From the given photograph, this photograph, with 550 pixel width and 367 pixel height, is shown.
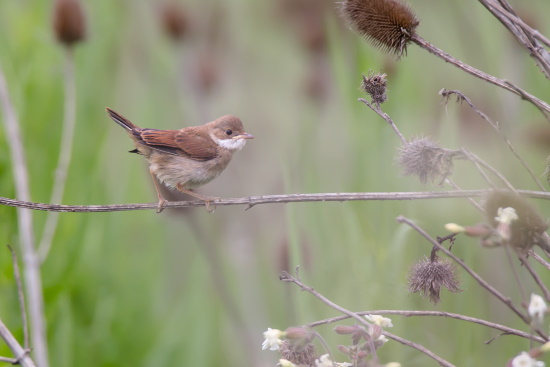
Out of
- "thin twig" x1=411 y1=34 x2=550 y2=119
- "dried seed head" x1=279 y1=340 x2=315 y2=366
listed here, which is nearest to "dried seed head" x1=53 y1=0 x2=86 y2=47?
"thin twig" x1=411 y1=34 x2=550 y2=119

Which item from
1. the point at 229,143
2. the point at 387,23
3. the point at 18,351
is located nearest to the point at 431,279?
the point at 387,23

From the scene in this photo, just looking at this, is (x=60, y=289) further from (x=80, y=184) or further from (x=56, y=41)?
(x=56, y=41)

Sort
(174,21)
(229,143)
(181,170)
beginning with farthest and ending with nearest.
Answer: (174,21), (229,143), (181,170)

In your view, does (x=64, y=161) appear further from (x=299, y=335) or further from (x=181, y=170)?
(x=299, y=335)

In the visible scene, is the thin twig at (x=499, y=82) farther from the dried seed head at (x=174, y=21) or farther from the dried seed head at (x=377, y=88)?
the dried seed head at (x=174, y=21)

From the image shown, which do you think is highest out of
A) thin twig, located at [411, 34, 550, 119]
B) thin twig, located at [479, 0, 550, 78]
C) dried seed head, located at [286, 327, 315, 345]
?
thin twig, located at [479, 0, 550, 78]

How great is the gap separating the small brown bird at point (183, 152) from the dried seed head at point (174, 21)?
1797 mm

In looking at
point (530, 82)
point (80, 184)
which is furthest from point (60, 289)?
point (530, 82)

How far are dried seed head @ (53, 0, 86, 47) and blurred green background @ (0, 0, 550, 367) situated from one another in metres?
0.16

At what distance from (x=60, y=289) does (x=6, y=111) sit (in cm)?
123

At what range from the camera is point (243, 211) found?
15.0 ft

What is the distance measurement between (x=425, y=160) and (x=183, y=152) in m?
2.24

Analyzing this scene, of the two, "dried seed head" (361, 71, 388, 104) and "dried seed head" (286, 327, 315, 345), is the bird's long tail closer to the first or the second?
"dried seed head" (361, 71, 388, 104)

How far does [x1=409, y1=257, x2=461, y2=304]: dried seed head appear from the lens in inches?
85.7
